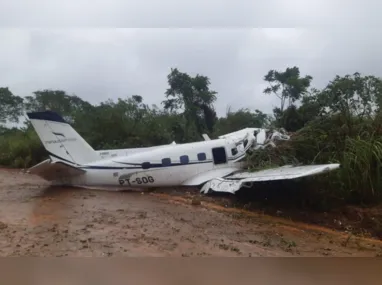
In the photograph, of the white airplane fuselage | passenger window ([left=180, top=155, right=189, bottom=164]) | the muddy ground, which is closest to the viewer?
the muddy ground

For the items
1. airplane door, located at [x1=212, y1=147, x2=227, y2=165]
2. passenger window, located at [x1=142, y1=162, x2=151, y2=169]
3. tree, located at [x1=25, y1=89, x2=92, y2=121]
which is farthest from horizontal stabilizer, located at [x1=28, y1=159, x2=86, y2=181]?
tree, located at [x1=25, y1=89, x2=92, y2=121]

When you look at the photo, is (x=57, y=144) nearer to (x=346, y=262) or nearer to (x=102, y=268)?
(x=102, y=268)

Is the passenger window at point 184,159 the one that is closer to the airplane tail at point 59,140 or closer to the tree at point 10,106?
the airplane tail at point 59,140

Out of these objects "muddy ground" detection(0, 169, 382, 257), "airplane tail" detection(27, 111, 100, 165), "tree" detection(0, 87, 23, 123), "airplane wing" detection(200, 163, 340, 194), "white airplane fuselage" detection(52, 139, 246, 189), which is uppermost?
"tree" detection(0, 87, 23, 123)

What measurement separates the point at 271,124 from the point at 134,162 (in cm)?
1033

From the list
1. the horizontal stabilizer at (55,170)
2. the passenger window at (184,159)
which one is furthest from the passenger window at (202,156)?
the horizontal stabilizer at (55,170)

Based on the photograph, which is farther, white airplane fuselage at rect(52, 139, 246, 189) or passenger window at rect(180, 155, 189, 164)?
passenger window at rect(180, 155, 189, 164)

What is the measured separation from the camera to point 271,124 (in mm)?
23094

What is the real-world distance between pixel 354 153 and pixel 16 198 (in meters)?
10.5

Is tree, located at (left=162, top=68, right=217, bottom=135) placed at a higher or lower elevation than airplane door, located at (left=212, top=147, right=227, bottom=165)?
higher

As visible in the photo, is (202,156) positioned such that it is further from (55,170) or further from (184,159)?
(55,170)

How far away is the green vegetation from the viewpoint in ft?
40.7

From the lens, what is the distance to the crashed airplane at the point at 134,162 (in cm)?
1505

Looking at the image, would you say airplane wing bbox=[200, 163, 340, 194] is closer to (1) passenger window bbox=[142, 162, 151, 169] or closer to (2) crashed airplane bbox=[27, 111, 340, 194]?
(2) crashed airplane bbox=[27, 111, 340, 194]
